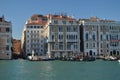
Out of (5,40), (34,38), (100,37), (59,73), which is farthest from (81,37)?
(59,73)

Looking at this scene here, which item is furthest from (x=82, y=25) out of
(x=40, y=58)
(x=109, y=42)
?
(x=40, y=58)

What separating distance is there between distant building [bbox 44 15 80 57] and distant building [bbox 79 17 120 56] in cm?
178

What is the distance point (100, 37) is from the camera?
6556 centimetres

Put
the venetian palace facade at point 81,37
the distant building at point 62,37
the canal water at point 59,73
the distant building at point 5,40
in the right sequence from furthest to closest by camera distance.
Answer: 1. the venetian palace facade at point 81,37
2. the distant building at point 62,37
3. the distant building at point 5,40
4. the canal water at point 59,73

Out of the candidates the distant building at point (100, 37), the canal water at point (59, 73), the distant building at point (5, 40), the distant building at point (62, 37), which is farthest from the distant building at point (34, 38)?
the canal water at point (59, 73)

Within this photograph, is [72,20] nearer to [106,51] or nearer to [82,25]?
[82,25]

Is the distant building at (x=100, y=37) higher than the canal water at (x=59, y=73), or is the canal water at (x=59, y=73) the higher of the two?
the distant building at (x=100, y=37)

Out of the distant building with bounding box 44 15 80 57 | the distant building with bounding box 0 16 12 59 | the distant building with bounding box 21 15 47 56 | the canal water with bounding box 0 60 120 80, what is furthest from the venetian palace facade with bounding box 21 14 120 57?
the canal water with bounding box 0 60 120 80

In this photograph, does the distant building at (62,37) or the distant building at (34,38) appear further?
the distant building at (34,38)

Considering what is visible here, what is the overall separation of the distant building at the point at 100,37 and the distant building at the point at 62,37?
5.86ft

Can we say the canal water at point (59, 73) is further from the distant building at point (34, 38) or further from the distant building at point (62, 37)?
the distant building at point (34, 38)

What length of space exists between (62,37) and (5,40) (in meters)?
11.6

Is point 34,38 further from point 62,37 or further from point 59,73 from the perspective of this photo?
point 59,73

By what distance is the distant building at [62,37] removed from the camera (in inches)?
2488
